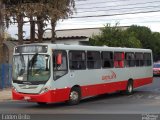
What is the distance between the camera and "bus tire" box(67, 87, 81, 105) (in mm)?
18875

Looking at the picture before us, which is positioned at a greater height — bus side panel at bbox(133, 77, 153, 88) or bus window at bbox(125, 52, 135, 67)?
bus window at bbox(125, 52, 135, 67)

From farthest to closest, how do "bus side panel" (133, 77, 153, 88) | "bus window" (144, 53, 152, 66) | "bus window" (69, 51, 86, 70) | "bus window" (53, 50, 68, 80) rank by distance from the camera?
"bus window" (144, 53, 152, 66), "bus side panel" (133, 77, 153, 88), "bus window" (69, 51, 86, 70), "bus window" (53, 50, 68, 80)

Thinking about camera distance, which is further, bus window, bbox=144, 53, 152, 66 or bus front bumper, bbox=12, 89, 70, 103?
bus window, bbox=144, 53, 152, 66

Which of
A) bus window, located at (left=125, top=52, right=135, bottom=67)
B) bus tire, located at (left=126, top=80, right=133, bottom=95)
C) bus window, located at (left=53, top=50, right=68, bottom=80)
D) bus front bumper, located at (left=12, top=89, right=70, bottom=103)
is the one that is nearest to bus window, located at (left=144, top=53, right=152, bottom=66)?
bus window, located at (left=125, top=52, right=135, bottom=67)

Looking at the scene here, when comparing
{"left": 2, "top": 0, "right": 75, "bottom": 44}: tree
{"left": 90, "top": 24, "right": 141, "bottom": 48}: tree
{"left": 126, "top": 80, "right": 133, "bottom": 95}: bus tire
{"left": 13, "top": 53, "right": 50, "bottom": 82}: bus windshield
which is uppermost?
{"left": 2, "top": 0, "right": 75, "bottom": 44}: tree

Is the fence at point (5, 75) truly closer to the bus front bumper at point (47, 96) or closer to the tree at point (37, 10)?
the tree at point (37, 10)

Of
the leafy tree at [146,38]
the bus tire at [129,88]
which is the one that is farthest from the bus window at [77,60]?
the leafy tree at [146,38]

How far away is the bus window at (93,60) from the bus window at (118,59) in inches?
73.3

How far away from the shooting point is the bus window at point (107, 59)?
858 inches

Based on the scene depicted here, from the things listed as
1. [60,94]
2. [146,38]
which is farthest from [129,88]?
[146,38]

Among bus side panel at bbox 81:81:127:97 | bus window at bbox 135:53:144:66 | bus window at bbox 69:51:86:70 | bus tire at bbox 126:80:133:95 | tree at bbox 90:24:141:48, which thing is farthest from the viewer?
tree at bbox 90:24:141:48

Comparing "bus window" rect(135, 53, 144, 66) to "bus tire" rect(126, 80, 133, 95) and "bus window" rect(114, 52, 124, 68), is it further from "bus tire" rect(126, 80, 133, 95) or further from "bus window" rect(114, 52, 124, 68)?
"bus window" rect(114, 52, 124, 68)

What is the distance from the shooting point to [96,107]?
705 inches

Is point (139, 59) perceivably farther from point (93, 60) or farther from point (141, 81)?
point (93, 60)
